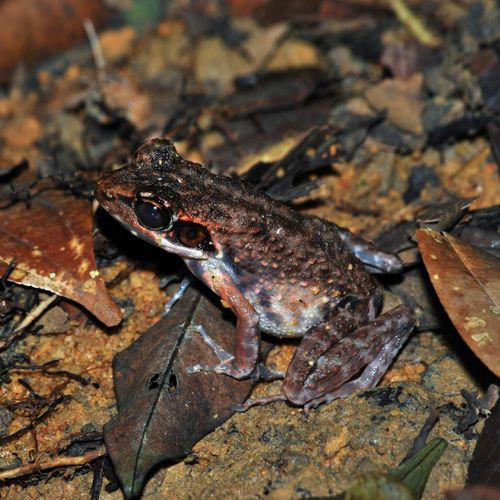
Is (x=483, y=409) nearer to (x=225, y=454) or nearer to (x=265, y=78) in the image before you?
(x=225, y=454)

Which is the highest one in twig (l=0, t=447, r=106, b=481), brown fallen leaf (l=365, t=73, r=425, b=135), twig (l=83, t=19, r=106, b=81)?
twig (l=83, t=19, r=106, b=81)

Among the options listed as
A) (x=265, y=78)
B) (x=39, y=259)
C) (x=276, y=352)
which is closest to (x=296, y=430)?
(x=276, y=352)

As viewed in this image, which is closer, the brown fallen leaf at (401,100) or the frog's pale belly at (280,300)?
the frog's pale belly at (280,300)

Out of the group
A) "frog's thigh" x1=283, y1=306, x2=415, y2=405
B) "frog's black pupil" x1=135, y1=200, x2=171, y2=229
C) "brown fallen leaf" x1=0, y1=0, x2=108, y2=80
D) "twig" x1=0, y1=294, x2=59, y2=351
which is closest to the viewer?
"frog's black pupil" x1=135, y1=200, x2=171, y2=229

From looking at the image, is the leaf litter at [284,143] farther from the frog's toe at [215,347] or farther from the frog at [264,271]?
the frog's toe at [215,347]

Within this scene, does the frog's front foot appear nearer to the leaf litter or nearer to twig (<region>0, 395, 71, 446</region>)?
the leaf litter

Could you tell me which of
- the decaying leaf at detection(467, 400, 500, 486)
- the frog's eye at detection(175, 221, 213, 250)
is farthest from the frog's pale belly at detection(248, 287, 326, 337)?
the decaying leaf at detection(467, 400, 500, 486)

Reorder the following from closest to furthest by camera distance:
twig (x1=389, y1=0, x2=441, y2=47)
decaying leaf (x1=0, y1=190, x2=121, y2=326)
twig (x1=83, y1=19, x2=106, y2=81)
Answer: decaying leaf (x1=0, y1=190, x2=121, y2=326), twig (x1=389, y1=0, x2=441, y2=47), twig (x1=83, y1=19, x2=106, y2=81)

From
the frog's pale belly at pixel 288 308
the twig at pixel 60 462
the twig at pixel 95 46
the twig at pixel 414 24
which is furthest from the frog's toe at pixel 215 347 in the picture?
the twig at pixel 414 24

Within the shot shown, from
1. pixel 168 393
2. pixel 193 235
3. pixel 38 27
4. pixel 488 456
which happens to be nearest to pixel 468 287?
pixel 488 456
